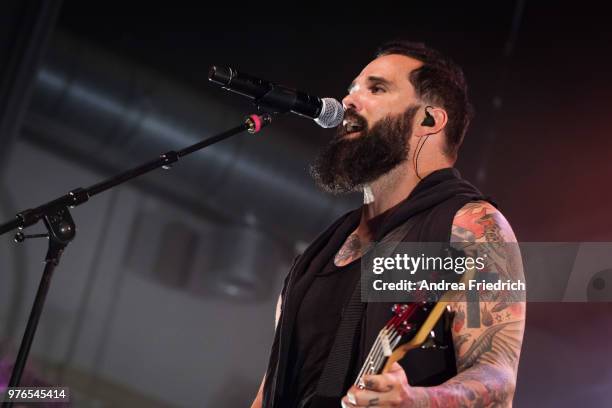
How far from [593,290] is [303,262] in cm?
92

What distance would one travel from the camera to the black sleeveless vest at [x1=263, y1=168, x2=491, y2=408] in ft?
5.09

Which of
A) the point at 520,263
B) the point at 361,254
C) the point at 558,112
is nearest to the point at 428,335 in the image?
the point at 520,263

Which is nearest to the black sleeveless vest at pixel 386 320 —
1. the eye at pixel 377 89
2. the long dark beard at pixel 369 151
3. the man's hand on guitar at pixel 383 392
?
the long dark beard at pixel 369 151

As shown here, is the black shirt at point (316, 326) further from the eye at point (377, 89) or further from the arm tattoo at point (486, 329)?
the eye at point (377, 89)

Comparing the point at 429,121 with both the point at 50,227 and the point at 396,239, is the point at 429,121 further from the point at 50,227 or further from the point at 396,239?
the point at 50,227

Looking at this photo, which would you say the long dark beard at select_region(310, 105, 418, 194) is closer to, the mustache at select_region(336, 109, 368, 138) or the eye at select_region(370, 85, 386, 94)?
the mustache at select_region(336, 109, 368, 138)

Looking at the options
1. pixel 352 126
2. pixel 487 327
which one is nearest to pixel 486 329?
pixel 487 327

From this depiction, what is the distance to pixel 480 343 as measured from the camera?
4.84ft

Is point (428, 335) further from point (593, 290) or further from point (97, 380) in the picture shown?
point (97, 380)

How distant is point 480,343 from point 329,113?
796 mm

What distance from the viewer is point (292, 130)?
4.11m

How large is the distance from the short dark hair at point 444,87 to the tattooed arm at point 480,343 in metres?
0.55

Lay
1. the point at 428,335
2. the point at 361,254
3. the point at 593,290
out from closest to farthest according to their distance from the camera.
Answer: the point at 428,335 → the point at 361,254 → the point at 593,290

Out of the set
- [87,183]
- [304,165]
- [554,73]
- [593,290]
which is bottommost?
[593,290]
